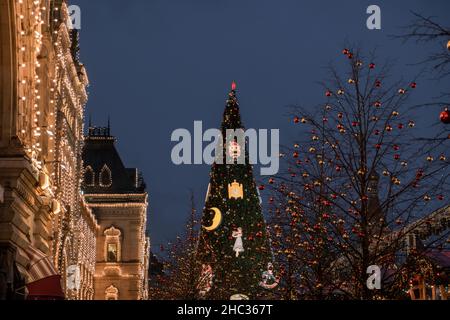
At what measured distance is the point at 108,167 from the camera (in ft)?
284

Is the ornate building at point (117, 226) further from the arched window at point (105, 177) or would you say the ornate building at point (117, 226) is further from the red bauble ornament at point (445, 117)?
the red bauble ornament at point (445, 117)

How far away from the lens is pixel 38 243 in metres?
30.2

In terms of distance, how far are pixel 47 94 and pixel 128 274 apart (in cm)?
5248

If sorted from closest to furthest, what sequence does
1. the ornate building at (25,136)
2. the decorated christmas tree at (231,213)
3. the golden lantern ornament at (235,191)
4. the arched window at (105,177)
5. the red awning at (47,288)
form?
the red awning at (47,288) < the ornate building at (25,136) < the decorated christmas tree at (231,213) < the golden lantern ornament at (235,191) < the arched window at (105,177)

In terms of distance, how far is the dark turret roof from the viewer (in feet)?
277

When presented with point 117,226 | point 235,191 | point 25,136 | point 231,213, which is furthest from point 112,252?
point 25,136

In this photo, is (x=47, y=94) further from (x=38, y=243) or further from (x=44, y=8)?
(x=38, y=243)

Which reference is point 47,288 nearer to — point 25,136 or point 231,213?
point 25,136

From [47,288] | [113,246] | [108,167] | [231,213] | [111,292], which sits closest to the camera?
[47,288]

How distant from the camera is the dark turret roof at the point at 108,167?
84.5 m

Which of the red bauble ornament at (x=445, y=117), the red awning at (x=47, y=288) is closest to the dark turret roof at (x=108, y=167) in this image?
the red awning at (x=47, y=288)

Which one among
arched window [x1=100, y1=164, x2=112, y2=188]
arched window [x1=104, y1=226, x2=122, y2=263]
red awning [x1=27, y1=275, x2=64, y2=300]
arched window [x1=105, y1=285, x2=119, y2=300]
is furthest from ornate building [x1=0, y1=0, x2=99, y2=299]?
arched window [x1=100, y1=164, x2=112, y2=188]

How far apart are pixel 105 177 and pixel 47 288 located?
63.1 m

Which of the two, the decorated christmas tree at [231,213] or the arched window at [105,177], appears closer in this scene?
the decorated christmas tree at [231,213]
